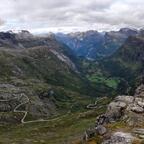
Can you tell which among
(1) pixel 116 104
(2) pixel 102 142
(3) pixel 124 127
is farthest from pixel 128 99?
(2) pixel 102 142

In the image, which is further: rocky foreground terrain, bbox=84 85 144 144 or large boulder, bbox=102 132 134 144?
rocky foreground terrain, bbox=84 85 144 144

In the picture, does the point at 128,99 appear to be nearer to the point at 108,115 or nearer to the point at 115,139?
the point at 108,115

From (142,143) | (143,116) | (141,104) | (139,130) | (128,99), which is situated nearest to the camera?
(142,143)

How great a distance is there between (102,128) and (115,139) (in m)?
10.1

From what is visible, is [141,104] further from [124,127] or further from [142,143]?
[142,143]

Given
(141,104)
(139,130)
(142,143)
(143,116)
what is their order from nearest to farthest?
(142,143) < (139,130) < (143,116) < (141,104)

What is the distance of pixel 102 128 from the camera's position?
9406 cm

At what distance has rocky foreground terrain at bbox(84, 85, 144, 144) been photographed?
8506 centimetres

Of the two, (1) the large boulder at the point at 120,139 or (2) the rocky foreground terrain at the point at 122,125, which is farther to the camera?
(2) the rocky foreground terrain at the point at 122,125

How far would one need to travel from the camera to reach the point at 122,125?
100375mm

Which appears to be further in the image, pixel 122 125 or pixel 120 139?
pixel 122 125

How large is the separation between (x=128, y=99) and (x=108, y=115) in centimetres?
942

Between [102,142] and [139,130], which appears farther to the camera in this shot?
[139,130]

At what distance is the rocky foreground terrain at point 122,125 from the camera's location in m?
85.1
